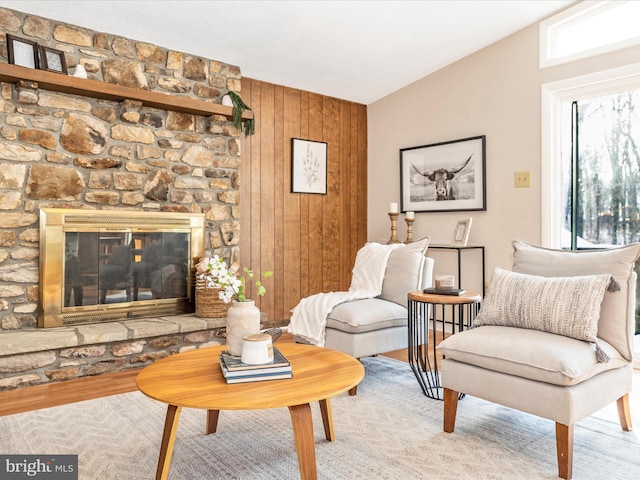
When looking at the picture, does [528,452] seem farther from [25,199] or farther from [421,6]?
[25,199]

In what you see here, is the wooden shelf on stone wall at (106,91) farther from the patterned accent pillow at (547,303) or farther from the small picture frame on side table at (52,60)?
the patterned accent pillow at (547,303)

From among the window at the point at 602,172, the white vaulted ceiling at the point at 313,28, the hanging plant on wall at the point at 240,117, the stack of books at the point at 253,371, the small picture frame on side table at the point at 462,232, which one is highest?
the white vaulted ceiling at the point at 313,28

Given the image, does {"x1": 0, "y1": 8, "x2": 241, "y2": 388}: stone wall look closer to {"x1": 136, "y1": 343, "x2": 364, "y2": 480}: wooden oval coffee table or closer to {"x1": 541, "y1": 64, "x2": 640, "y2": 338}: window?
{"x1": 136, "y1": 343, "x2": 364, "y2": 480}: wooden oval coffee table

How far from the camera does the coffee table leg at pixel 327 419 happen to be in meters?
2.15

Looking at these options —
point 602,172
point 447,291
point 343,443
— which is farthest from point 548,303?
point 602,172

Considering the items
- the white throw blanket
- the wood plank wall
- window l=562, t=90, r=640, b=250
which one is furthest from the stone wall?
window l=562, t=90, r=640, b=250

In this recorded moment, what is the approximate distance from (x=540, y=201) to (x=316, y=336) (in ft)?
6.99

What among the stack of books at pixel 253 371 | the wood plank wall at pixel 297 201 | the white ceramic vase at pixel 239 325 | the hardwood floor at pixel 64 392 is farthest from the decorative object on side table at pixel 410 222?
the stack of books at pixel 253 371

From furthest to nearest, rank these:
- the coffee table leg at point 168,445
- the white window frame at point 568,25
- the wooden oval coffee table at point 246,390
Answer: the white window frame at point 568,25 → the coffee table leg at point 168,445 → the wooden oval coffee table at point 246,390

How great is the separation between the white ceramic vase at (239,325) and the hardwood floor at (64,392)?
4.16ft

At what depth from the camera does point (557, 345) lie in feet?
6.64

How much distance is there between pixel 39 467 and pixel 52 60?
258cm

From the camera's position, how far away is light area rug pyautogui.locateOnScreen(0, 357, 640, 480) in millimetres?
1908

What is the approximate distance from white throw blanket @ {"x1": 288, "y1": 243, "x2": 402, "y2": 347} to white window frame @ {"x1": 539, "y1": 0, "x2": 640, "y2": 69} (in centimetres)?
196
